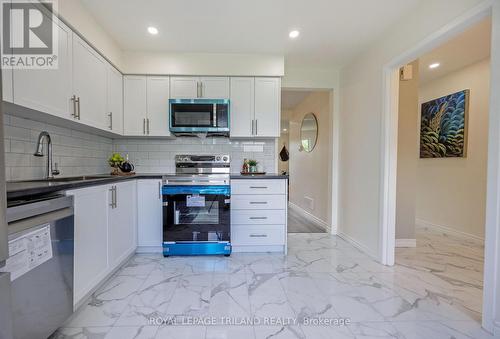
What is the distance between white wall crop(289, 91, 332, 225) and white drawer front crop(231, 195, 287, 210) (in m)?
1.28

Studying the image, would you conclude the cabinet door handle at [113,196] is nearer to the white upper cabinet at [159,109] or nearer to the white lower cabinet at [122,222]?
the white lower cabinet at [122,222]

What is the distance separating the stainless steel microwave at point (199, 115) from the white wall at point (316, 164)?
1787mm

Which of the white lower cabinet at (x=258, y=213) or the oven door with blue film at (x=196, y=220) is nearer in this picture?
the oven door with blue film at (x=196, y=220)

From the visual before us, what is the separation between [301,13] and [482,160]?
3134mm

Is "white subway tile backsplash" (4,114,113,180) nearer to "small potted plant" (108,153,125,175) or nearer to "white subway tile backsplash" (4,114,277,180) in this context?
"white subway tile backsplash" (4,114,277,180)

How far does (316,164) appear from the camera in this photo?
4340 millimetres

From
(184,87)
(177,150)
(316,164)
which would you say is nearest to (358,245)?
(316,164)

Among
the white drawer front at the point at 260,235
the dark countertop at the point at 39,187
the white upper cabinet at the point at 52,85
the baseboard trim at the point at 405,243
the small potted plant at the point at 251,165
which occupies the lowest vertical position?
the baseboard trim at the point at 405,243

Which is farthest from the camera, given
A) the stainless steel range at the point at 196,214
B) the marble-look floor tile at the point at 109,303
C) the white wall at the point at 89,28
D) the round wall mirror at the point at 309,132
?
the round wall mirror at the point at 309,132

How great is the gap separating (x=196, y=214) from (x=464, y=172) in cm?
382

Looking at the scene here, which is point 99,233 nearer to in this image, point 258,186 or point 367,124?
point 258,186

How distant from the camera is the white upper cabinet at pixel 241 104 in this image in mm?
2986

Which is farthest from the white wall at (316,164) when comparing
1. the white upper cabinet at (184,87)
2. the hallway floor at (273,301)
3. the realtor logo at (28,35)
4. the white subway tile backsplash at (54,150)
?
the realtor logo at (28,35)

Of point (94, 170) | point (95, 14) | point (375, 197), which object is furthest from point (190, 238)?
point (95, 14)
